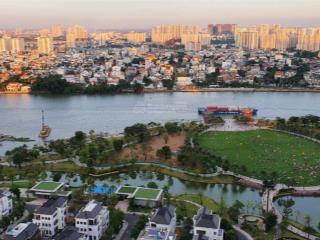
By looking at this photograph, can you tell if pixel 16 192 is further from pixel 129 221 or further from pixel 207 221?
pixel 207 221

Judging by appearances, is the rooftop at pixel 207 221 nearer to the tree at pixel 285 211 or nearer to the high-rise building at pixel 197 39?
the tree at pixel 285 211

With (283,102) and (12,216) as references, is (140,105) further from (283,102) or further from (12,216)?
(12,216)

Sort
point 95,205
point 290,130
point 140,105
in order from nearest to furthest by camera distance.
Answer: point 95,205 < point 290,130 < point 140,105

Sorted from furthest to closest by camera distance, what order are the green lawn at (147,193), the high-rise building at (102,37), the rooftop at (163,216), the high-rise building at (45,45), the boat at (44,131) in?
the high-rise building at (102,37) → the high-rise building at (45,45) → the boat at (44,131) → the green lawn at (147,193) → the rooftop at (163,216)

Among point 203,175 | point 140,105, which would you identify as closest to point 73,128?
point 140,105

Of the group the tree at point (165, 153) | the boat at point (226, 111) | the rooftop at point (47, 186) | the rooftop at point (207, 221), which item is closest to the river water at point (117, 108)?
the boat at point (226, 111)

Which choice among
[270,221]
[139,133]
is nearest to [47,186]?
[139,133]
